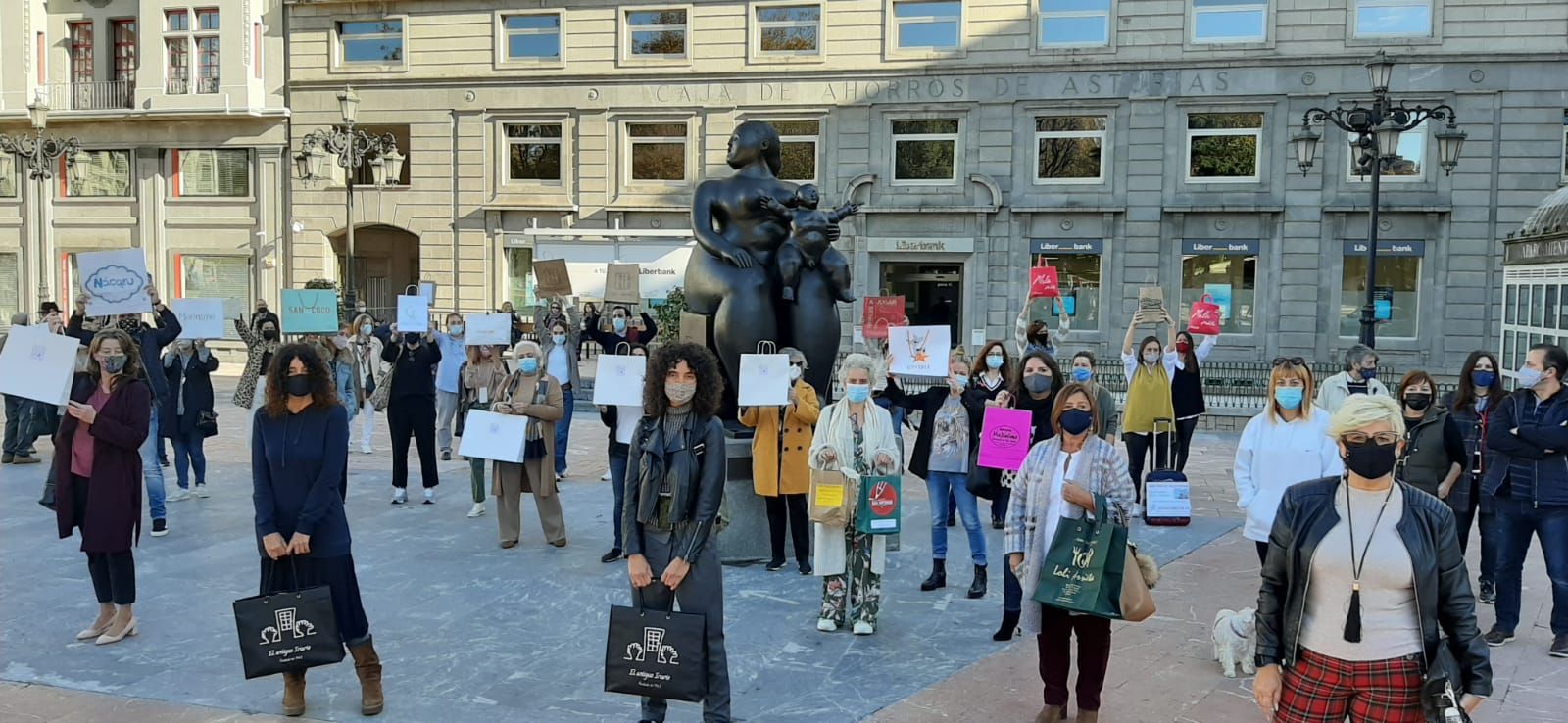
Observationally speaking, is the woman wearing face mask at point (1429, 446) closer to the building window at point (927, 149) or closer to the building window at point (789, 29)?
the building window at point (927, 149)

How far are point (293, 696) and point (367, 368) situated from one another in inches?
482

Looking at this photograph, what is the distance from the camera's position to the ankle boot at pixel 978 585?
328 inches

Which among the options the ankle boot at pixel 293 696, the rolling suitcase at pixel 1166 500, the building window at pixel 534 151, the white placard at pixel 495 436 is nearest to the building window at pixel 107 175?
the building window at pixel 534 151

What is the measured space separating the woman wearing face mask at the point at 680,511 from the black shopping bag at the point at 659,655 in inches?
5.5

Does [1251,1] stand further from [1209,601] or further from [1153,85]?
[1209,601]

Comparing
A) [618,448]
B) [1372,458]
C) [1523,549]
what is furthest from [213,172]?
[1372,458]

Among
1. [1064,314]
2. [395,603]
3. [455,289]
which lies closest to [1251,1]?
[1064,314]

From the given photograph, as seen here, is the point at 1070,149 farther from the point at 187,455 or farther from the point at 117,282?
the point at 117,282

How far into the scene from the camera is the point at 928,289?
31.4 meters

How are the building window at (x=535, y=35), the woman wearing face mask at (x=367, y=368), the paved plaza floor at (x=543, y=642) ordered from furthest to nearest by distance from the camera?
the building window at (x=535, y=35), the woman wearing face mask at (x=367, y=368), the paved plaza floor at (x=543, y=642)

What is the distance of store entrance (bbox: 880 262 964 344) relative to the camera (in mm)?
30969

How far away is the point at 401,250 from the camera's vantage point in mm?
35344

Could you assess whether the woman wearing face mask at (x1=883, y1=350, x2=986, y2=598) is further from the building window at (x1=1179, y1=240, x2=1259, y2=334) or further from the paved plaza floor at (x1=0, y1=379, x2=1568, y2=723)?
the building window at (x1=1179, y1=240, x2=1259, y2=334)

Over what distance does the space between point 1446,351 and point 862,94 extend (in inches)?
611
